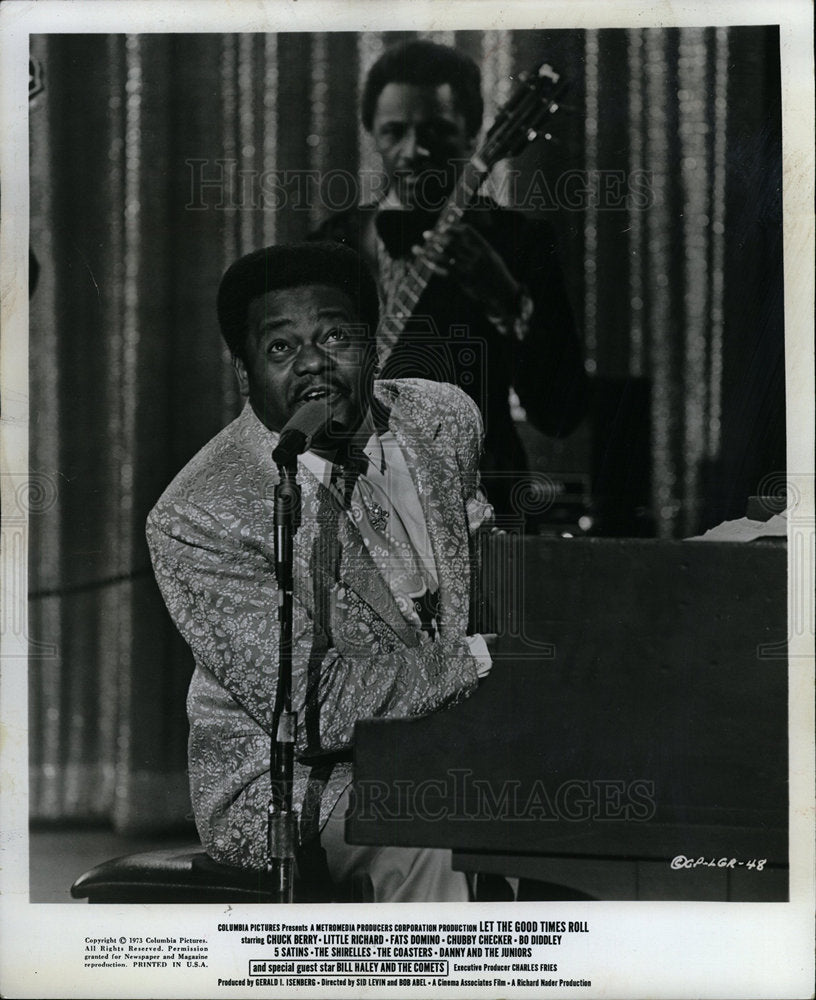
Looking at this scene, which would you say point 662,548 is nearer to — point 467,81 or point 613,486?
point 613,486

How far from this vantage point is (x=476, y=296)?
2057 mm

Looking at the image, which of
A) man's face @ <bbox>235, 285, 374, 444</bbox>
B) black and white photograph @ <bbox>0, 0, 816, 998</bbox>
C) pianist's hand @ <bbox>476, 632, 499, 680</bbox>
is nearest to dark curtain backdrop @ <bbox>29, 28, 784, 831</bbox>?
black and white photograph @ <bbox>0, 0, 816, 998</bbox>

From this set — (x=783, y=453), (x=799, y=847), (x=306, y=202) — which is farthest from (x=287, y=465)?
(x=799, y=847)

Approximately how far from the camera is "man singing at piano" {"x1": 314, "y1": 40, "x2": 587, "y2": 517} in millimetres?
2055

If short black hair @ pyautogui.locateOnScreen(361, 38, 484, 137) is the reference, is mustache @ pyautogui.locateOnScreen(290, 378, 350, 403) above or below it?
below

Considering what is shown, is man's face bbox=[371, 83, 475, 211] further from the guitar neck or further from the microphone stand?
the microphone stand

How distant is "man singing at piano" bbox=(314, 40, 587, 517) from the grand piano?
27 centimetres

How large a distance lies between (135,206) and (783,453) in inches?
59.6

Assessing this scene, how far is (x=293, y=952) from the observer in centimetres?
205

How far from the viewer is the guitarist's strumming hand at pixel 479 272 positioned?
205 centimetres

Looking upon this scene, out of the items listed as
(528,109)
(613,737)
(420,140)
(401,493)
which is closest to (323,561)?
(401,493)

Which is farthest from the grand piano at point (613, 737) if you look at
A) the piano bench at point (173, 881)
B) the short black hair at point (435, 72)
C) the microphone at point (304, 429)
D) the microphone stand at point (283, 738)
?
the short black hair at point (435, 72)

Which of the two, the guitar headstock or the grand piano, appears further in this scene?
the guitar headstock

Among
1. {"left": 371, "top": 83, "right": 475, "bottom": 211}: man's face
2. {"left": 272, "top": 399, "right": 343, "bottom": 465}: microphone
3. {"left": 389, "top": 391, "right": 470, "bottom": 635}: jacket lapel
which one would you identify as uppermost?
{"left": 371, "top": 83, "right": 475, "bottom": 211}: man's face
